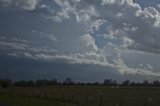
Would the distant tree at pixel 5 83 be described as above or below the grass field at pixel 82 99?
above

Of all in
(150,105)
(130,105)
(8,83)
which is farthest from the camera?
(8,83)

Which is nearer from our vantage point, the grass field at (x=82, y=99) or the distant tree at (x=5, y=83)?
the grass field at (x=82, y=99)

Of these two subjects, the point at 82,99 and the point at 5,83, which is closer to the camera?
the point at 82,99

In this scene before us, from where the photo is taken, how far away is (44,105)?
166 ft

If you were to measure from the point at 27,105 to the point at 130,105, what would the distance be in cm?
1168

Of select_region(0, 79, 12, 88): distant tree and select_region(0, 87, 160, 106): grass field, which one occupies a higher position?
select_region(0, 79, 12, 88): distant tree

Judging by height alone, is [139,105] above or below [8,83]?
below

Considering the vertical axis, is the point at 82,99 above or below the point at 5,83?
below

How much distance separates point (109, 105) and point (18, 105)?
1024 cm

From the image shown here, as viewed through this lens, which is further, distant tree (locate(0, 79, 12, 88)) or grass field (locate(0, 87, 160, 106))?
distant tree (locate(0, 79, 12, 88))

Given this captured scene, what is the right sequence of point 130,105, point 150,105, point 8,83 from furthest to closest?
point 8,83
point 150,105
point 130,105

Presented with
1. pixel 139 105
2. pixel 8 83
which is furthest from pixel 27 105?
pixel 8 83

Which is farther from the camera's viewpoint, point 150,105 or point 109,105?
point 150,105

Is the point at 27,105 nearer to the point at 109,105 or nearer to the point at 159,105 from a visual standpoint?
the point at 109,105
